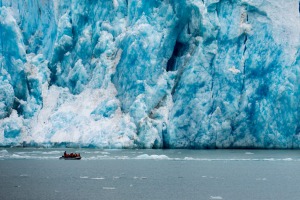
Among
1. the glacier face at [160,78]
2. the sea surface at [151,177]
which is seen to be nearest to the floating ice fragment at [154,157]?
the sea surface at [151,177]

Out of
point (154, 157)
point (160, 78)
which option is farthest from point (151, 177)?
point (160, 78)

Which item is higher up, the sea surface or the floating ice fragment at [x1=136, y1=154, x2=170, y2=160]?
the floating ice fragment at [x1=136, y1=154, x2=170, y2=160]

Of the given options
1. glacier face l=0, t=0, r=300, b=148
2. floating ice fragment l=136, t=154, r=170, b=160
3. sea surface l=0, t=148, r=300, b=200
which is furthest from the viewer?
glacier face l=0, t=0, r=300, b=148

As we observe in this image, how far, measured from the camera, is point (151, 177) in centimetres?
2797

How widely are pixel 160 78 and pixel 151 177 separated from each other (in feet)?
75.3

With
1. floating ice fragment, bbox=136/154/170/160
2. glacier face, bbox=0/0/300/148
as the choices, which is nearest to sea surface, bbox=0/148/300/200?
floating ice fragment, bbox=136/154/170/160

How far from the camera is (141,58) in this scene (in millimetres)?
49812

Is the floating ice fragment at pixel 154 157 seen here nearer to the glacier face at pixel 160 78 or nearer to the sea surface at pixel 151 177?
the sea surface at pixel 151 177

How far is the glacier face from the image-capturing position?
47.7 m

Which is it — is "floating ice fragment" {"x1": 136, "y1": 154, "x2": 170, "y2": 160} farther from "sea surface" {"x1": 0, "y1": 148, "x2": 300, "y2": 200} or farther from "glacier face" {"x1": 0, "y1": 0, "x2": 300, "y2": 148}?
"glacier face" {"x1": 0, "y1": 0, "x2": 300, "y2": 148}

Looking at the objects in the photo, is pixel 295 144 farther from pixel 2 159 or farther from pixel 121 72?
pixel 2 159

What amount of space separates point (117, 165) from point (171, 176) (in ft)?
23.7

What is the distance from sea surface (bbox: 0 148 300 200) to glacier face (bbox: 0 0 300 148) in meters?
6.99

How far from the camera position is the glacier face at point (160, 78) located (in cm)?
4772
